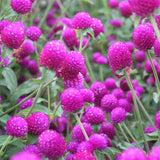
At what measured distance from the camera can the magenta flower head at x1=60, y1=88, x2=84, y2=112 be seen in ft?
3.19

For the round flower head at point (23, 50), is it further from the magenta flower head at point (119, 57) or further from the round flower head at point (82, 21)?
the magenta flower head at point (119, 57)

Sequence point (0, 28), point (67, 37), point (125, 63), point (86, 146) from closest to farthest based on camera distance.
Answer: point (86, 146) < point (125, 63) < point (0, 28) < point (67, 37)

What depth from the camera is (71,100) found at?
38.2 inches

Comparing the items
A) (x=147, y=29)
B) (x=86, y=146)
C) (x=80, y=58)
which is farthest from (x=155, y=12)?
(x=86, y=146)

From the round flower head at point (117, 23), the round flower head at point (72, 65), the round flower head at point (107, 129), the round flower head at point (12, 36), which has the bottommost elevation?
the round flower head at point (107, 129)

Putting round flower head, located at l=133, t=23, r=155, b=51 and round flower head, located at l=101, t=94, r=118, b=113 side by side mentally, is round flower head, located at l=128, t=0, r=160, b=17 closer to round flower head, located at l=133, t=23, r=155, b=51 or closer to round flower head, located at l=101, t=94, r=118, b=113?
round flower head, located at l=133, t=23, r=155, b=51

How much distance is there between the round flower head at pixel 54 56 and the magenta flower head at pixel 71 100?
0.36 feet

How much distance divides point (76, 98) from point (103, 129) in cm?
36

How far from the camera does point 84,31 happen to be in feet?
4.20

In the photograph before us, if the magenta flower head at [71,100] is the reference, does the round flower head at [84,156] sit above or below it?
below

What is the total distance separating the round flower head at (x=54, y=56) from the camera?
2.98 feet

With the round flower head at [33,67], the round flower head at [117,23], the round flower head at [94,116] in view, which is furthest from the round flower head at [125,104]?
the round flower head at [117,23]

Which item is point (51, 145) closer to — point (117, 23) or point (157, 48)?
point (157, 48)

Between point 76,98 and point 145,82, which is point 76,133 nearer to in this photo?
point 76,98
